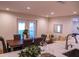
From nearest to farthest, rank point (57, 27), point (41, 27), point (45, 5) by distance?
point (45, 5) → point (57, 27) → point (41, 27)

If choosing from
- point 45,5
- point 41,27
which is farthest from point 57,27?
point 41,27

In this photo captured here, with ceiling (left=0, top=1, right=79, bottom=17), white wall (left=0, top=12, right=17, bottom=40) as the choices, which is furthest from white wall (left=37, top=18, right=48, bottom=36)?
white wall (left=0, top=12, right=17, bottom=40)

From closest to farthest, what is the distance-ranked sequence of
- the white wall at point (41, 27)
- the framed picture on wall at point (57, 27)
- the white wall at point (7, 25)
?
the framed picture on wall at point (57, 27) → the white wall at point (7, 25) → the white wall at point (41, 27)

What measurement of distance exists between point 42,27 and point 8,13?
2.27 meters

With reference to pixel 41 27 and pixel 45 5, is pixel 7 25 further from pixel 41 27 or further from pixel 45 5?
pixel 45 5

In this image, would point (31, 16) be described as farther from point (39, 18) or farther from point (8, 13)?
point (8, 13)

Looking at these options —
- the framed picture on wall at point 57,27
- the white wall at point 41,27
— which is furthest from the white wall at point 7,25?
the framed picture on wall at point 57,27

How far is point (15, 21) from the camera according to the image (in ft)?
17.1

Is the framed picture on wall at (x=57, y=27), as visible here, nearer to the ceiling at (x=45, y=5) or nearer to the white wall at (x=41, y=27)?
the ceiling at (x=45, y=5)

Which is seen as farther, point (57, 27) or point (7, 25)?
point (7, 25)

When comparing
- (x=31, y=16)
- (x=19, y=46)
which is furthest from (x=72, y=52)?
(x=31, y=16)

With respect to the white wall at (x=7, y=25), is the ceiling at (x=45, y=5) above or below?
above

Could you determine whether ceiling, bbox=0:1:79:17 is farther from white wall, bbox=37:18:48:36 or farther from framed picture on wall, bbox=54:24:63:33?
white wall, bbox=37:18:48:36

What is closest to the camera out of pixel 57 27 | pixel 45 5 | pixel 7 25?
pixel 45 5
